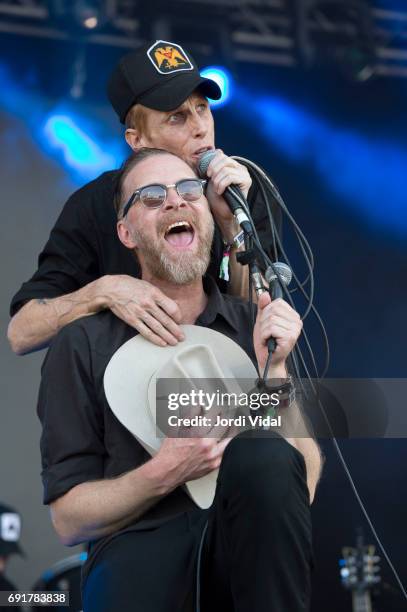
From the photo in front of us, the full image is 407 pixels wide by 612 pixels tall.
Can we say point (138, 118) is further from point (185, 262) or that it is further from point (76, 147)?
point (76, 147)

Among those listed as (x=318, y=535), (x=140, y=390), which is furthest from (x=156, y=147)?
(x=318, y=535)

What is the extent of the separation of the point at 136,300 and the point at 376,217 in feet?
9.54

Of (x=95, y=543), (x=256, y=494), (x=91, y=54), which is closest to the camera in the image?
(x=256, y=494)

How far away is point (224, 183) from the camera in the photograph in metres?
2.33

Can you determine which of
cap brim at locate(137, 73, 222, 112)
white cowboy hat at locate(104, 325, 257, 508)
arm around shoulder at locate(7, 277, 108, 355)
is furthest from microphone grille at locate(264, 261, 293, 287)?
cap brim at locate(137, 73, 222, 112)

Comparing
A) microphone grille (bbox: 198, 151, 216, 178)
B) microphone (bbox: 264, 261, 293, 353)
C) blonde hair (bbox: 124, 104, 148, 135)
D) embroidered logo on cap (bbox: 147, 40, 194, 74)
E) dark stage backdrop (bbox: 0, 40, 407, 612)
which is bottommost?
microphone (bbox: 264, 261, 293, 353)

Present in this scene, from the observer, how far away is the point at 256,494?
1729mm

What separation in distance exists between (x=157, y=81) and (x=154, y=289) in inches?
31.0

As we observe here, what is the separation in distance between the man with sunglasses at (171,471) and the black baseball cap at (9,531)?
8.83 feet

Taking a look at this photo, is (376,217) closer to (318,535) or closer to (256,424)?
(318,535)

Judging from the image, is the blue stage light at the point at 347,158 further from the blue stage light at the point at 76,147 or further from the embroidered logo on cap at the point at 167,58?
the embroidered logo on cap at the point at 167,58

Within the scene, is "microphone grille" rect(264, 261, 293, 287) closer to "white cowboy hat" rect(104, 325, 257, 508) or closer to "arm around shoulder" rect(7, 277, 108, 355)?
"white cowboy hat" rect(104, 325, 257, 508)

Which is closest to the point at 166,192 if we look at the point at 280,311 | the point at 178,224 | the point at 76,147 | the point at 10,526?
the point at 178,224

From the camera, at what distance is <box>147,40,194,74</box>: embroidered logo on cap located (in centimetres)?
306
